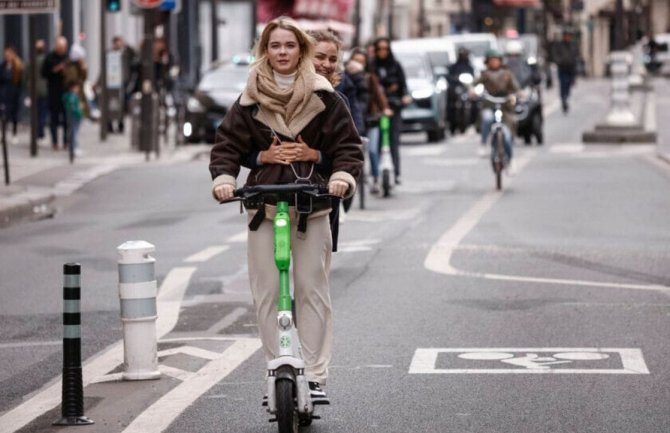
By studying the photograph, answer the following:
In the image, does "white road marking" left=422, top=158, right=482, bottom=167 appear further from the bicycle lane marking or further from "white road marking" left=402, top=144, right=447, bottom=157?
the bicycle lane marking

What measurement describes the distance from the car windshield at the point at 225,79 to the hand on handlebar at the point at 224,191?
27.2 metres

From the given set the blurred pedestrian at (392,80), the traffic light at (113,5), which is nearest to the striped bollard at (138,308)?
the blurred pedestrian at (392,80)

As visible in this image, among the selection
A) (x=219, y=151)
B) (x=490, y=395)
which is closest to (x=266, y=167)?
(x=219, y=151)

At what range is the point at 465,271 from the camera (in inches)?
559

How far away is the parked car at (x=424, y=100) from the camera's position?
116ft

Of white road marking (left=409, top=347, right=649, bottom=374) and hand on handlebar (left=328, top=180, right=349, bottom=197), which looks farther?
white road marking (left=409, top=347, right=649, bottom=374)

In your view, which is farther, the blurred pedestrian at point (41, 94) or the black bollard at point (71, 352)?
the blurred pedestrian at point (41, 94)

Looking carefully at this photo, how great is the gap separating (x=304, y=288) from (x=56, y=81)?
2437 centimetres

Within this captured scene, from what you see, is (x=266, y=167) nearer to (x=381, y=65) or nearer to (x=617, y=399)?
(x=617, y=399)

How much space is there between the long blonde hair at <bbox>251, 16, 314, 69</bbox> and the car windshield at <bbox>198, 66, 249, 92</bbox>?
2704cm

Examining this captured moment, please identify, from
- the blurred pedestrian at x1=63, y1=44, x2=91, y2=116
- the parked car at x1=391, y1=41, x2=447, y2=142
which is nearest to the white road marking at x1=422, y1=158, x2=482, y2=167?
the parked car at x1=391, y1=41, x2=447, y2=142

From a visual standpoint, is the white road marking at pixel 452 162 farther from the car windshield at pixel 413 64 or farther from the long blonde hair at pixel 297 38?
the long blonde hair at pixel 297 38

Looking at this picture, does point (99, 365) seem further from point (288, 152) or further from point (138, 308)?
point (288, 152)

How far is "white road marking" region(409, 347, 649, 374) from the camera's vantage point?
9.49 m
